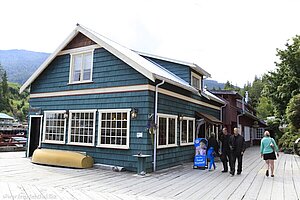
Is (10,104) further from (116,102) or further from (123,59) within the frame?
(123,59)

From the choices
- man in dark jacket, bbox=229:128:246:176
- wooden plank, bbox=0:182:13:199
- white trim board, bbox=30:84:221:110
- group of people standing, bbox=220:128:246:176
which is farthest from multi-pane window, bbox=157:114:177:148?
wooden plank, bbox=0:182:13:199

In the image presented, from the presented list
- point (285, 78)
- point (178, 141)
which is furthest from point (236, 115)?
point (178, 141)

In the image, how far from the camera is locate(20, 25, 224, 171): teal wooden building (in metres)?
8.80

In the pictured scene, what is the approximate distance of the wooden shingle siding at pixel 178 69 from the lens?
12.4 m

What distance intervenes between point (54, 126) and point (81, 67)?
287 cm

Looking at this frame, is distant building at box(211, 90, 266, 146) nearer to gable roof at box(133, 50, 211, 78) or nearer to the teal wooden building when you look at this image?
gable roof at box(133, 50, 211, 78)

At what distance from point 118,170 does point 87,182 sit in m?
2.04

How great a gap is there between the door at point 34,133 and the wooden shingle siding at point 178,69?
6.65 meters

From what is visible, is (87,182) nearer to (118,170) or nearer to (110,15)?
(118,170)

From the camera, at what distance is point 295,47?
77.9ft

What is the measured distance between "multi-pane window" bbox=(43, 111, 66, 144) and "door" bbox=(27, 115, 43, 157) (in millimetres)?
748

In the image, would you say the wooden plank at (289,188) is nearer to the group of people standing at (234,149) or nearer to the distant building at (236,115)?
the group of people standing at (234,149)

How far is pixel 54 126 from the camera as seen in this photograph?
11109 mm

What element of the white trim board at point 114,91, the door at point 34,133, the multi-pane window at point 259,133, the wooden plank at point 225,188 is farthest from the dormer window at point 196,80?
the multi-pane window at point 259,133
